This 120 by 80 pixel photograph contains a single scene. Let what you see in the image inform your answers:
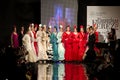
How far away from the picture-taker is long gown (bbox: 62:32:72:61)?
604 inches

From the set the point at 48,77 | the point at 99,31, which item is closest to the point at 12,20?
the point at 99,31

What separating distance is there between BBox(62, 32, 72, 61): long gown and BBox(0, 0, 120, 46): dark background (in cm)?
79

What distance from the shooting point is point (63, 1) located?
15.5 m

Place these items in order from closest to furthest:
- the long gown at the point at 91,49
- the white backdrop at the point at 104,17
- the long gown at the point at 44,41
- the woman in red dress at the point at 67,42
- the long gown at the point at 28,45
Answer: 1. the long gown at the point at 28,45
2. the long gown at the point at 44,41
3. the long gown at the point at 91,49
4. the woman in red dress at the point at 67,42
5. the white backdrop at the point at 104,17

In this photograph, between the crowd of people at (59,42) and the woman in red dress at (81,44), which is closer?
the crowd of people at (59,42)

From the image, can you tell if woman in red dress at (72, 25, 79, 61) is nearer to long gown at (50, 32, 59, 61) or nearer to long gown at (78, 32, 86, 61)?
long gown at (78, 32, 86, 61)

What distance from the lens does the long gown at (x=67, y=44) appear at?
15.3 m

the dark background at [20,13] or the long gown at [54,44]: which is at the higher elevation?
the dark background at [20,13]

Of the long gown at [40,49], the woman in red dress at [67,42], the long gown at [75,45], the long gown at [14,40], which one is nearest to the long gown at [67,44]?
the woman in red dress at [67,42]

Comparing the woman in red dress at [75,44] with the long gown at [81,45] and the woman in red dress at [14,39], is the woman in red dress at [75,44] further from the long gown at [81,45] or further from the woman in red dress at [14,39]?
the woman in red dress at [14,39]

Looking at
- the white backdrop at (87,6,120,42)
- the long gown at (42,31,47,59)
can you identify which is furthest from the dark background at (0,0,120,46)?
the long gown at (42,31,47,59)

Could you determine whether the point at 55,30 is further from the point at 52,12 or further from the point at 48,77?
the point at 48,77

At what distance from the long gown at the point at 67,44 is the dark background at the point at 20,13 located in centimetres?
79

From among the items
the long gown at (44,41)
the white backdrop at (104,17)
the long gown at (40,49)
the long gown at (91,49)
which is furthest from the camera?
the white backdrop at (104,17)
